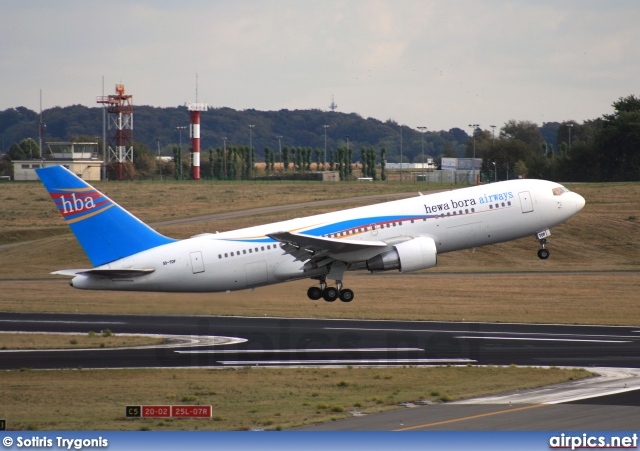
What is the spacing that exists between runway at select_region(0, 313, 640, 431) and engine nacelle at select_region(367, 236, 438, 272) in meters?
6.78

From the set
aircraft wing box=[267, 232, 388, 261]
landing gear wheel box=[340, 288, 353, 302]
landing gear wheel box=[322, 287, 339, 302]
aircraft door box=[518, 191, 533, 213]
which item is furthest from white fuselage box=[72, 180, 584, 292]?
landing gear wheel box=[322, 287, 339, 302]

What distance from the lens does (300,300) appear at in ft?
265

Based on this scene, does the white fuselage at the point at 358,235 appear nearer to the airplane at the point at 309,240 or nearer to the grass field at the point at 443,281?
the airplane at the point at 309,240

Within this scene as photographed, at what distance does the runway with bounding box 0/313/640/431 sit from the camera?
131 ft

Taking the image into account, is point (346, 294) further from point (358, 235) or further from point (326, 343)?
point (326, 343)

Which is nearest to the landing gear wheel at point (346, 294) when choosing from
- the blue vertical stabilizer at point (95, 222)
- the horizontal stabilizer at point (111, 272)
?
the horizontal stabilizer at point (111, 272)

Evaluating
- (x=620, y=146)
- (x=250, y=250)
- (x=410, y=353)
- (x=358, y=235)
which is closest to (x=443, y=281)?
(x=410, y=353)

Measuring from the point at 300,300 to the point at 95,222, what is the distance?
3023 cm

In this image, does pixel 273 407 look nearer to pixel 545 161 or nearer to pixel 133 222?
pixel 133 222

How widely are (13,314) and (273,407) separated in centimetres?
3863

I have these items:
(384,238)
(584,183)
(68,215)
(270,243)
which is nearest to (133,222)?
(68,215)

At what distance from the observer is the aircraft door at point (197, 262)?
5216 cm

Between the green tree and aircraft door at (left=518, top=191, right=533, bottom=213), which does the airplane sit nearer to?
aircraft door at (left=518, top=191, right=533, bottom=213)

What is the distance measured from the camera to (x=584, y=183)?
129 meters
